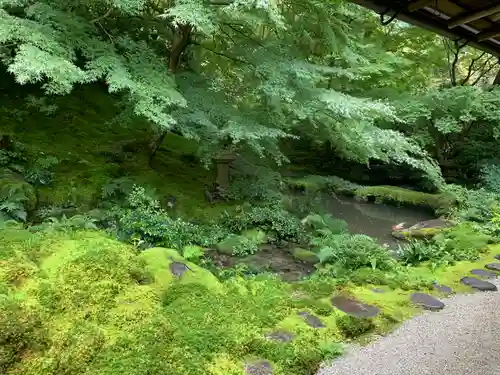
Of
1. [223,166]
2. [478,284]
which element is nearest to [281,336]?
[478,284]

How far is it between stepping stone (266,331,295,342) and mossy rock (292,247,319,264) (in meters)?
2.61

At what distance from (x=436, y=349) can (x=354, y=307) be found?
2.10 ft

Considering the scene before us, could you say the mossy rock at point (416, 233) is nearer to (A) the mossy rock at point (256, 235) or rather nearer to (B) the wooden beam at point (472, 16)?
(A) the mossy rock at point (256, 235)

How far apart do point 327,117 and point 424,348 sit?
489cm

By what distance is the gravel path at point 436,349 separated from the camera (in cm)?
241

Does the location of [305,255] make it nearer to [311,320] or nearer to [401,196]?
[311,320]

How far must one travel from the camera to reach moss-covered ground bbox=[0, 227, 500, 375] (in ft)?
7.06

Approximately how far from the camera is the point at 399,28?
12016 millimetres

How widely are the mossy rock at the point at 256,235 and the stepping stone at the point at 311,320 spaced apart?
2.79 m

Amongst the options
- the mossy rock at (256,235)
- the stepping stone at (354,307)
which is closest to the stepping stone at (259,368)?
the stepping stone at (354,307)

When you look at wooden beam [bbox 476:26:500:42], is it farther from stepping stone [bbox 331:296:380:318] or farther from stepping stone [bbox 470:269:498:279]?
stepping stone [bbox 331:296:380:318]

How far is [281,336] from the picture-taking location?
8.52 feet

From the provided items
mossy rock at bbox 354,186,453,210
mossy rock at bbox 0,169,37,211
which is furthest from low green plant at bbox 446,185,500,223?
mossy rock at bbox 0,169,37,211

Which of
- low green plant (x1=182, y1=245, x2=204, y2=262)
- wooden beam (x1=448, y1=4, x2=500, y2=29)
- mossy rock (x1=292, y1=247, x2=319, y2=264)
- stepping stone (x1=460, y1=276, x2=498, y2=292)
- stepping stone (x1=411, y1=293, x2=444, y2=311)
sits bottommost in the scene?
mossy rock (x1=292, y1=247, x2=319, y2=264)
